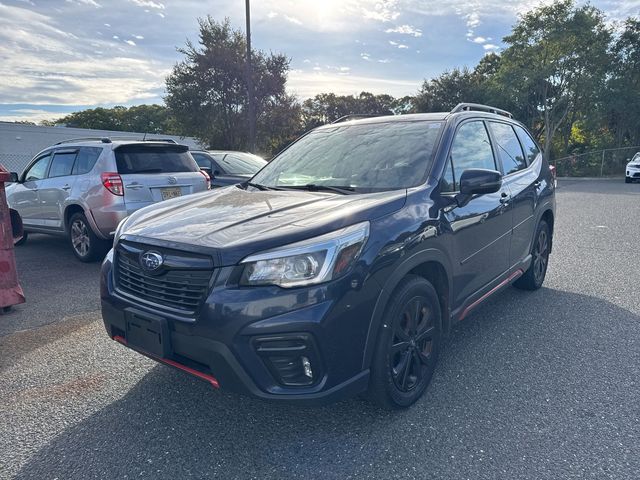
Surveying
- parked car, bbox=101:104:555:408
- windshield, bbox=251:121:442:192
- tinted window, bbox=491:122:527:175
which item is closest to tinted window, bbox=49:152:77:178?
windshield, bbox=251:121:442:192

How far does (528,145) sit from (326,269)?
11.7 ft

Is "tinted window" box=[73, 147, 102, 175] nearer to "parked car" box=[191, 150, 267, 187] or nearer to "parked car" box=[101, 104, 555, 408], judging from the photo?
"parked car" box=[191, 150, 267, 187]

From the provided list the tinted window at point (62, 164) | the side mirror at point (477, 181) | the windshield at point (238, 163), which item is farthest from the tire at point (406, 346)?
the windshield at point (238, 163)

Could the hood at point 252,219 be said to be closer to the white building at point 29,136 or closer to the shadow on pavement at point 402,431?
the shadow on pavement at point 402,431

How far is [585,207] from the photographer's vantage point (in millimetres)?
12047

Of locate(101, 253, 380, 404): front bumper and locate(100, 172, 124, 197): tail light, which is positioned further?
locate(100, 172, 124, 197): tail light

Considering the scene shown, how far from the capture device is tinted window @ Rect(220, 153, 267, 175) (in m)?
9.13

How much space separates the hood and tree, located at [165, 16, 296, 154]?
20.9 metres

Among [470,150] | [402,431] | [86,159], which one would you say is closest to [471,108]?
[470,150]

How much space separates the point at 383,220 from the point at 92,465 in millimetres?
1905

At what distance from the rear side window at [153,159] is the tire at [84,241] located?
0.97 meters

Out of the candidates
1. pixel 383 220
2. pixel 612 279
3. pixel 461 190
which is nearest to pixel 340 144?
pixel 461 190

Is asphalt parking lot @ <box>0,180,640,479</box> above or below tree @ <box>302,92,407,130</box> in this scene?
below

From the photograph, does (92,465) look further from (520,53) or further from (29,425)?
(520,53)
